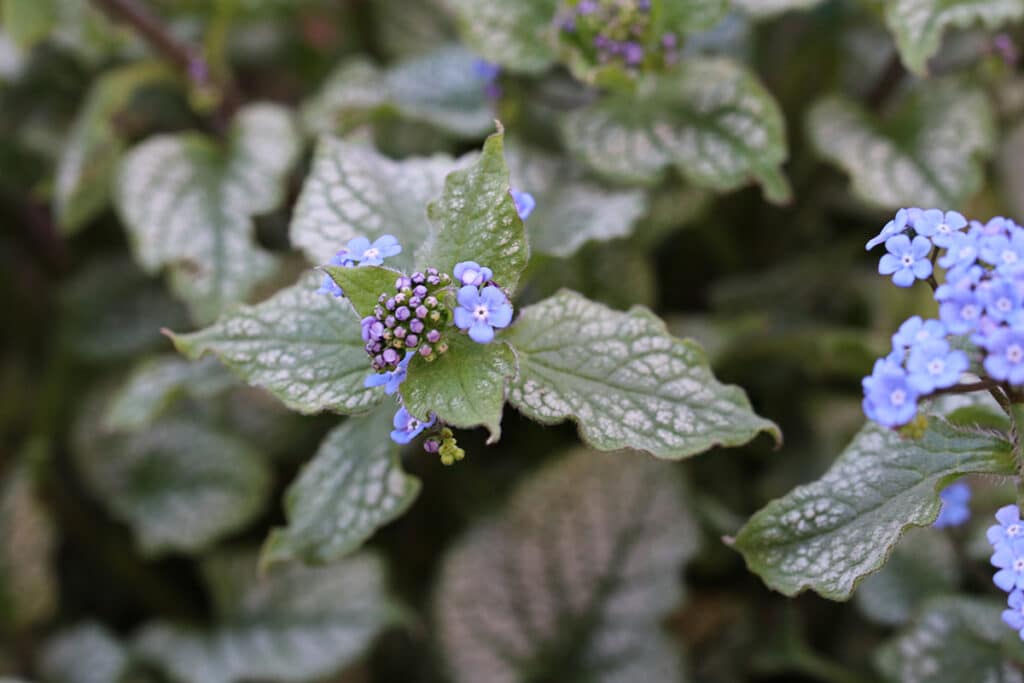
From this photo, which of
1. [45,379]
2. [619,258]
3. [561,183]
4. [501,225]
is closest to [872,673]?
[619,258]

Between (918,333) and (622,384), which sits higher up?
(918,333)

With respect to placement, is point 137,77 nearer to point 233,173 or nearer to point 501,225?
point 233,173

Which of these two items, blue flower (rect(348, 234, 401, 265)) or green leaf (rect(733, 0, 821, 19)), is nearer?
blue flower (rect(348, 234, 401, 265))

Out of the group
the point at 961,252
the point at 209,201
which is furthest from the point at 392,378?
the point at 209,201

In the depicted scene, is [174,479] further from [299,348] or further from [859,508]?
[859,508]

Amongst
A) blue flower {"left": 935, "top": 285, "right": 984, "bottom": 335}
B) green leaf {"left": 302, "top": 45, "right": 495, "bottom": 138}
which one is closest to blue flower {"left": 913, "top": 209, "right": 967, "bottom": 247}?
blue flower {"left": 935, "top": 285, "right": 984, "bottom": 335}

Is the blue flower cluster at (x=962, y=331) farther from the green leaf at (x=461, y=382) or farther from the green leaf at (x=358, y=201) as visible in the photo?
the green leaf at (x=358, y=201)

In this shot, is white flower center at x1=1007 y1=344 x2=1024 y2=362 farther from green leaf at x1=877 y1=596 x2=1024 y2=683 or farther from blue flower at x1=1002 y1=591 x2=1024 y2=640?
green leaf at x1=877 y1=596 x2=1024 y2=683
